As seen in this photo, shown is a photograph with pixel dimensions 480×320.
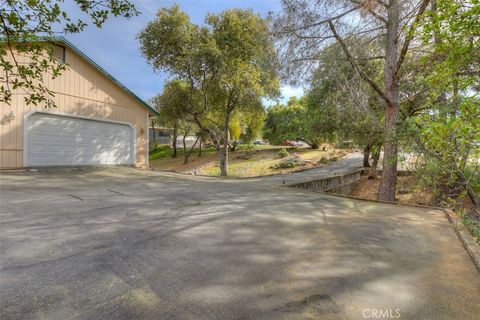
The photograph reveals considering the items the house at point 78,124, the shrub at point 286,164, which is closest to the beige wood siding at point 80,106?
the house at point 78,124

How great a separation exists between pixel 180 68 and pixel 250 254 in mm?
12791

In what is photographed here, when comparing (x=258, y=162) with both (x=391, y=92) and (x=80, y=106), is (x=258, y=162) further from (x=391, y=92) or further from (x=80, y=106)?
(x=391, y=92)

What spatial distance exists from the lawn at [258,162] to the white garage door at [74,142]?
7.83m

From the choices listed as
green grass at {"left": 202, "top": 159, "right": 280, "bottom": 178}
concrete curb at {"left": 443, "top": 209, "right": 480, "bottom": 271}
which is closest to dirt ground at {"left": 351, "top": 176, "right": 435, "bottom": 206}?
green grass at {"left": 202, "top": 159, "right": 280, "bottom": 178}

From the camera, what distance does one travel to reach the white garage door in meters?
9.99

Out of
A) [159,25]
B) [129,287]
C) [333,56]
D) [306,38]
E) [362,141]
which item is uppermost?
[159,25]

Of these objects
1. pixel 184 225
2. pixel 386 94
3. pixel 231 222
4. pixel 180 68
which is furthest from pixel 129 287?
pixel 180 68

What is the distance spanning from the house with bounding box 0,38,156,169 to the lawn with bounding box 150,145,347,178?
7639mm

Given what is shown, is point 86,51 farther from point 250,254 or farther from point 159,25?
point 250,254

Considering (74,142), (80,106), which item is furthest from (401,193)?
(80,106)

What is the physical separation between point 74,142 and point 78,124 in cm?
80

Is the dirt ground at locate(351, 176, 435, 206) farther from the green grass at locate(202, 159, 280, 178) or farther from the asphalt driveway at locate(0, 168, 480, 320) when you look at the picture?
the asphalt driveway at locate(0, 168, 480, 320)

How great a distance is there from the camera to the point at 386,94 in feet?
28.9

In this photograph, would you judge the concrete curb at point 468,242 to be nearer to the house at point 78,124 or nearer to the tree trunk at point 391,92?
the tree trunk at point 391,92
